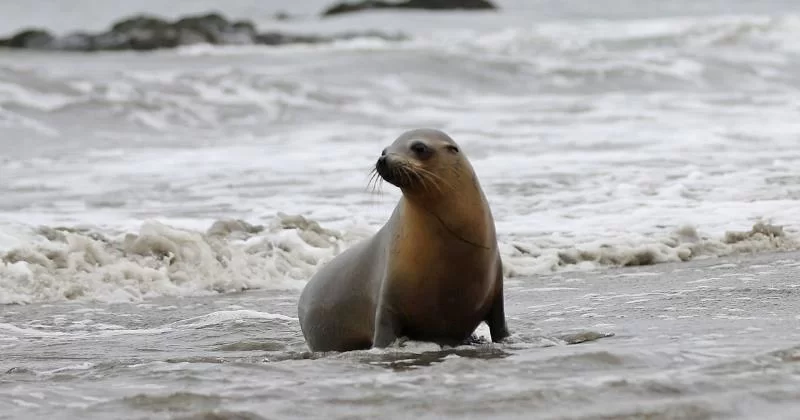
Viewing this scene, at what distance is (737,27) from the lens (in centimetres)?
2945

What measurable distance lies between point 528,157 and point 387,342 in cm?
797

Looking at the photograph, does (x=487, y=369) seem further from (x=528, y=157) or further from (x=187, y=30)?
(x=187, y=30)

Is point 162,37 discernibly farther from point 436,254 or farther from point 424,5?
point 436,254

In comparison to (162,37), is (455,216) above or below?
above

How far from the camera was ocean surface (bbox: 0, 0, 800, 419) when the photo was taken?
430cm

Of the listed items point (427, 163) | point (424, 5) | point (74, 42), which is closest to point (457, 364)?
point (427, 163)

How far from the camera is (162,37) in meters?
30.4

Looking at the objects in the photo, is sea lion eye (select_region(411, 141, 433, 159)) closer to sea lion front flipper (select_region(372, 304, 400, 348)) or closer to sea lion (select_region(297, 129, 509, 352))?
sea lion (select_region(297, 129, 509, 352))

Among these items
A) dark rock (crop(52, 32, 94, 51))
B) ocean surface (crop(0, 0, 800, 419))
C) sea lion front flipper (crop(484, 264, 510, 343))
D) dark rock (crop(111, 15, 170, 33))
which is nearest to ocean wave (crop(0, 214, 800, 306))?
ocean surface (crop(0, 0, 800, 419))

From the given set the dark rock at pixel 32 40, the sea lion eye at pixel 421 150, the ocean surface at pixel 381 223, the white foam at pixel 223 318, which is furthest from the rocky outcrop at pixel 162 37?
the sea lion eye at pixel 421 150

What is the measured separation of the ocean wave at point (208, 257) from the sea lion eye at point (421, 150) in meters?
3.02

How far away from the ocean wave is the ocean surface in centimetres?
2

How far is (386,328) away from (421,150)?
636 mm

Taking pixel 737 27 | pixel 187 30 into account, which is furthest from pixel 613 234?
pixel 187 30
